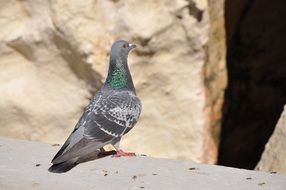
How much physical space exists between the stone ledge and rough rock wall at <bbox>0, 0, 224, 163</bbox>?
183 cm

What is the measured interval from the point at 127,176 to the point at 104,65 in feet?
7.40

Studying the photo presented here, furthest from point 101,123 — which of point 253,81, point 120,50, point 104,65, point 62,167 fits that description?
point 253,81

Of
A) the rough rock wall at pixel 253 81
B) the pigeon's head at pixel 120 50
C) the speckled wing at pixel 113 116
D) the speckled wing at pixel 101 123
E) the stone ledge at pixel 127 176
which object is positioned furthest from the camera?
the rough rock wall at pixel 253 81

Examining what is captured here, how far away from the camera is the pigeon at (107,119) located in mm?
4695

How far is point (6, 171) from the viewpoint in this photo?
187 inches

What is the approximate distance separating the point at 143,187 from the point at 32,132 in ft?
9.38

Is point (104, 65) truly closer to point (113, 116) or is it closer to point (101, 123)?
point (113, 116)

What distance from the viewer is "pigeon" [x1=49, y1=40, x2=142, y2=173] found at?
470cm

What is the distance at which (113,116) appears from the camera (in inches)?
199

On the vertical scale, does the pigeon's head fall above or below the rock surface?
above

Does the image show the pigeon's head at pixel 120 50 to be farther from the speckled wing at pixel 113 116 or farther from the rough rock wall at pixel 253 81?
the rough rock wall at pixel 253 81

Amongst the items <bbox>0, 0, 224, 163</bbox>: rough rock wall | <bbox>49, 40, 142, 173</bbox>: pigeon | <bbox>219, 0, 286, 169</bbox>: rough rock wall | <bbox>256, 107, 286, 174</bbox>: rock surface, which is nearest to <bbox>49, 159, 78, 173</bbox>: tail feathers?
<bbox>49, 40, 142, 173</bbox>: pigeon

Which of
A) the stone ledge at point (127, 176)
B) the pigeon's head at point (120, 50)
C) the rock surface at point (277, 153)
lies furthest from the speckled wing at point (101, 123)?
the rock surface at point (277, 153)

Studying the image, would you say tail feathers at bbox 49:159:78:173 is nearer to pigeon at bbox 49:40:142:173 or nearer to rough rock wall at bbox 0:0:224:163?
pigeon at bbox 49:40:142:173
